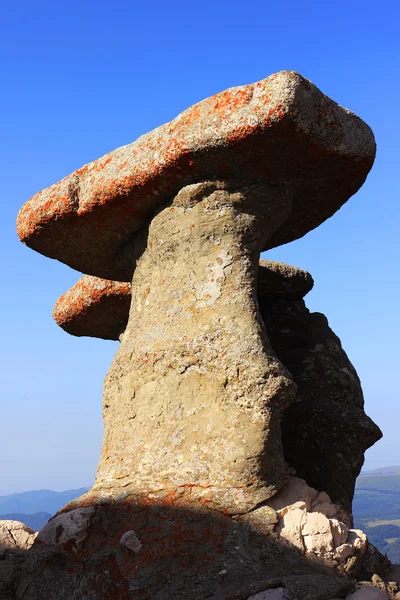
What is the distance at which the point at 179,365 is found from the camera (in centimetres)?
472

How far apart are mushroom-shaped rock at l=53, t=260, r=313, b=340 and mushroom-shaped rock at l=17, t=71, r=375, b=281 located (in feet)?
2.25

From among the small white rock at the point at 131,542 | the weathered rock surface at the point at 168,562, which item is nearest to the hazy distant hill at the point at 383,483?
the weathered rock surface at the point at 168,562

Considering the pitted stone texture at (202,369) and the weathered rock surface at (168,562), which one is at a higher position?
the pitted stone texture at (202,369)

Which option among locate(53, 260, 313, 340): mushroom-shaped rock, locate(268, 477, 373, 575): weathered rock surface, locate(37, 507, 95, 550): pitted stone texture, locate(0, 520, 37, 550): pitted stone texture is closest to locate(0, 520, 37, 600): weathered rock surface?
locate(0, 520, 37, 550): pitted stone texture

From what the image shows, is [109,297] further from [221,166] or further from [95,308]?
[221,166]

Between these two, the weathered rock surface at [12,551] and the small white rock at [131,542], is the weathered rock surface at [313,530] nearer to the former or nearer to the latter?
the small white rock at [131,542]

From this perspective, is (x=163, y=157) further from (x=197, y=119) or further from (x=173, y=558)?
(x=173, y=558)

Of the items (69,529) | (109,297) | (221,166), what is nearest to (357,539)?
(69,529)

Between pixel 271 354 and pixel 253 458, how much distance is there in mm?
650

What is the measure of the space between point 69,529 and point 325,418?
2.10 metres

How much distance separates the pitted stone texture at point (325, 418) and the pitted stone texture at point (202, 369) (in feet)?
3.59

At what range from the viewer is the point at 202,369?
4.62 m

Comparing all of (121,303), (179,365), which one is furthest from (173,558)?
(121,303)

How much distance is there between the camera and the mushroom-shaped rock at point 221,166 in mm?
4551
